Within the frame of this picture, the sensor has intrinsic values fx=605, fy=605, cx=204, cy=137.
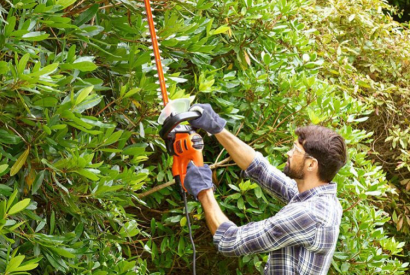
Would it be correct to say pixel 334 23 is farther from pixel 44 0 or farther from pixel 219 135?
pixel 44 0

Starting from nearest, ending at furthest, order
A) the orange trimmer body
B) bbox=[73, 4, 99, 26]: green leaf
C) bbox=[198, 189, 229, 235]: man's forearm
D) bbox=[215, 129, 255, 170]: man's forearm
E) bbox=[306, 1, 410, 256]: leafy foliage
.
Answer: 1. bbox=[73, 4, 99, 26]: green leaf
2. the orange trimmer body
3. bbox=[198, 189, 229, 235]: man's forearm
4. bbox=[215, 129, 255, 170]: man's forearm
5. bbox=[306, 1, 410, 256]: leafy foliage

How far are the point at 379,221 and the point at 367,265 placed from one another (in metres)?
0.29

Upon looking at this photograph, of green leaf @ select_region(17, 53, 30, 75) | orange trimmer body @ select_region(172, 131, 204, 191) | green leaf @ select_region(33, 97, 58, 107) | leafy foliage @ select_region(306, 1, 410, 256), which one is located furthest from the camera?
leafy foliage @ select_region(306, 1, 410, 256)

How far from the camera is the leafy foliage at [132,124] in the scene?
2230mm

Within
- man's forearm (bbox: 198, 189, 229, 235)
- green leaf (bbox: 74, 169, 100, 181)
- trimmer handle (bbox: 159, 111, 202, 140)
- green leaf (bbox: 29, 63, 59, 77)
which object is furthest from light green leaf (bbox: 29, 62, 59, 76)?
man's forearm (bbox: 198, 189, 229, 235)

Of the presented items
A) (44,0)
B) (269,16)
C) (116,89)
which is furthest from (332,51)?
(44,0)

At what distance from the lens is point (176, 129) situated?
2.63 metres

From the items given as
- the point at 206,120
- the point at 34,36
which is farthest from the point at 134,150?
the point at 34,36

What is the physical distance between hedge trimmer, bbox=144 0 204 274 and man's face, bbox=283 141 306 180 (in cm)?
55

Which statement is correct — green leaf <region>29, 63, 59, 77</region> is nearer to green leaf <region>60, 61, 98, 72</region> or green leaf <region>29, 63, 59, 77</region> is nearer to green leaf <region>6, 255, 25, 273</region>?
green leaf <region>60, 61, 98, 72</region>

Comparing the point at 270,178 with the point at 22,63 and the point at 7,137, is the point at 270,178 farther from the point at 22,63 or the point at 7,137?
the point at 22,63

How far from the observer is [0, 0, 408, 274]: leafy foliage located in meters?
2.23

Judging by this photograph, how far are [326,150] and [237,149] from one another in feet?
1.56

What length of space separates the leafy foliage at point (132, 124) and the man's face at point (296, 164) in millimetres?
411
